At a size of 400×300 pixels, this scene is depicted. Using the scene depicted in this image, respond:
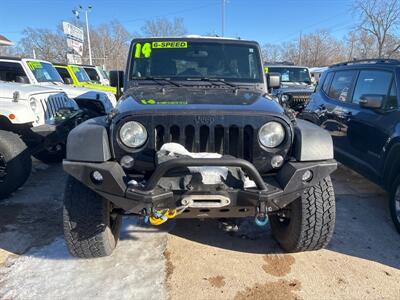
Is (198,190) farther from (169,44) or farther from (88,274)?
(169,44)

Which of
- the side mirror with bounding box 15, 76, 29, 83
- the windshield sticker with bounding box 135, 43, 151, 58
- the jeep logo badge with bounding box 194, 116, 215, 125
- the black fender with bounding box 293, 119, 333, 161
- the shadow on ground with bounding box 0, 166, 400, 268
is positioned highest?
the windshield sticker with bounding box 135, 43, 151, 58

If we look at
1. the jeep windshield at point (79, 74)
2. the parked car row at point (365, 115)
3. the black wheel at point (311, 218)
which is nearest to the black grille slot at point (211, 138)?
the black wheel at point (311, 218)

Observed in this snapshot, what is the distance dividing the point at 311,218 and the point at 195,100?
1.34m

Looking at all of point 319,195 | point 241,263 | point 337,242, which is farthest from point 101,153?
point 337,242

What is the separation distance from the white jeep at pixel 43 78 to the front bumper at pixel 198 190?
13.0 ft

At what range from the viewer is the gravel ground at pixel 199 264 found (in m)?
2.74

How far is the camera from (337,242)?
3.50m

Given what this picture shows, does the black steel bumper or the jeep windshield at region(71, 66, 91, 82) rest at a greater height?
the jeep windshield at region(71, 66, 91, 82)

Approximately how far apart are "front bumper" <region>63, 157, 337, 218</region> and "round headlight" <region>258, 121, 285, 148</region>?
0.20m

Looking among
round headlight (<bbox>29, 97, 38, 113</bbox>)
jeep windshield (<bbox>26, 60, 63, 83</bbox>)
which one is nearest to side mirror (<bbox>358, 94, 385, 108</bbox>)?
round headlight (<bbox>29, 97, 38, 113</bbox>)

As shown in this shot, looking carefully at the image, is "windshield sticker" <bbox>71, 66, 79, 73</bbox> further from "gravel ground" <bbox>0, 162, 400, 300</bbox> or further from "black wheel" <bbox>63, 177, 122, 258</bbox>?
"black wheel" <bbox>63, 177, 122, 258</bbox>

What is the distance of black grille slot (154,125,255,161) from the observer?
2.62m

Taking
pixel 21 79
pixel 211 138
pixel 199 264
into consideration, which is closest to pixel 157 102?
pixel 211 138

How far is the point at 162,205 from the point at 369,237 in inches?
91.4
